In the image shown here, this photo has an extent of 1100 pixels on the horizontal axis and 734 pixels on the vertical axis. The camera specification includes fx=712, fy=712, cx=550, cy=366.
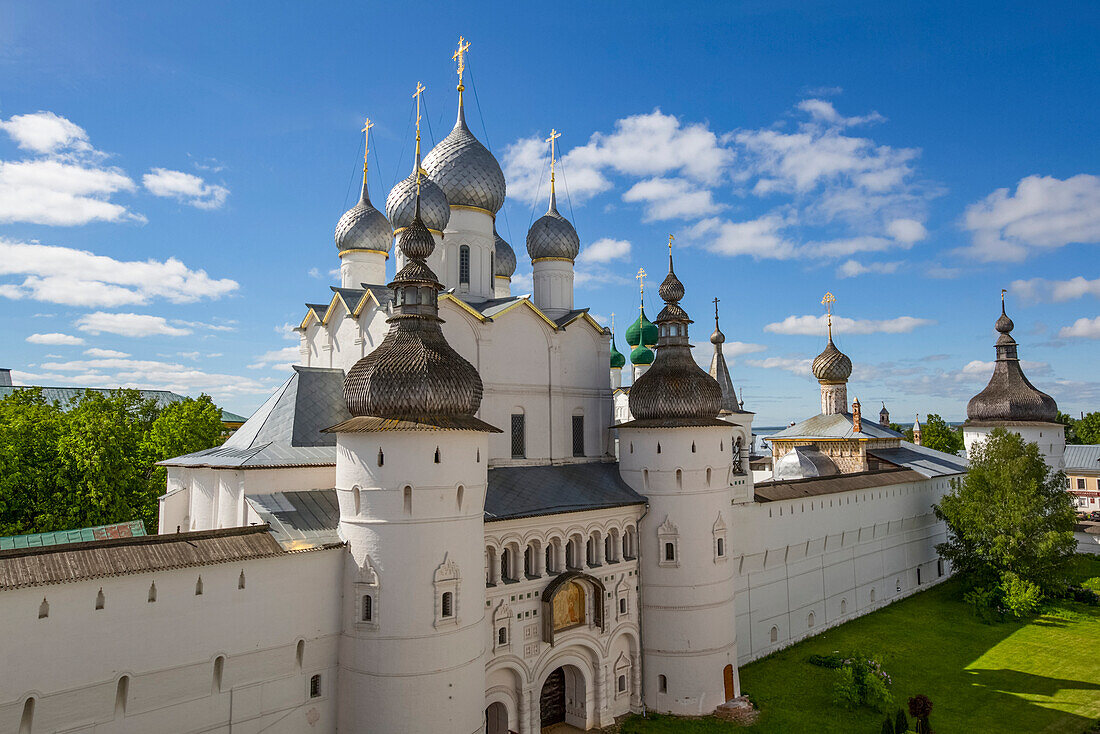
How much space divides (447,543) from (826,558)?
16.2 m

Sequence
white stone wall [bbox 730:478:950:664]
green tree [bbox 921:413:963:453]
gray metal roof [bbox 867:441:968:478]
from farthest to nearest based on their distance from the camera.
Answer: green tree [bbox 921:413:963:453] < gray metal roof [bbox 867:441:968:478] < white stone wall [bbox 730:478:950:664]

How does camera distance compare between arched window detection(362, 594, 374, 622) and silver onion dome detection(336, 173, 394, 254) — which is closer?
arched window detection(362, 594, 374, 622)

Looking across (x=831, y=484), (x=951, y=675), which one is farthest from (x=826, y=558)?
(x=951, y=675)

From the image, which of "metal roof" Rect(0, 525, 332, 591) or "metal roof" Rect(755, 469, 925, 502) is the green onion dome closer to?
"metal roof" Rect(755, 469, 925, 502)

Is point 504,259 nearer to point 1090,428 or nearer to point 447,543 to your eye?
point 447,543

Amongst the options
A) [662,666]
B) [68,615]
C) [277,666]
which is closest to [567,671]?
[662,666]

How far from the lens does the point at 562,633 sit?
640 inches

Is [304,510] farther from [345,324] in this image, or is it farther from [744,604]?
[744,604]

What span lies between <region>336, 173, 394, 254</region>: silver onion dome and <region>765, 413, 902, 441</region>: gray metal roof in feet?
67.1

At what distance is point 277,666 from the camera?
40.8 feet

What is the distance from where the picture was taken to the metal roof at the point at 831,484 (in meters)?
22.4

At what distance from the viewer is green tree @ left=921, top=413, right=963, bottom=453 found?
55000 millimetres

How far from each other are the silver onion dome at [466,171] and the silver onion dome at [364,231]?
6.70 ft

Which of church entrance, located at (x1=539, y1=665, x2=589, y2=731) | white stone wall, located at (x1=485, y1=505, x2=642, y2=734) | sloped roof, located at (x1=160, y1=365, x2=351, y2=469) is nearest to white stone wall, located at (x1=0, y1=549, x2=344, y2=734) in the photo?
sloped roof, located at (x1=160, y1=365, x2=351, y2=469)
